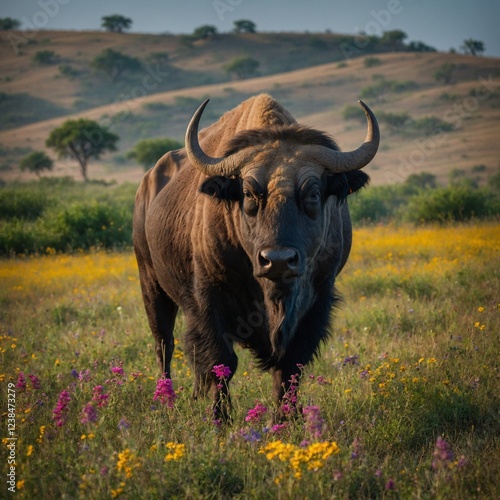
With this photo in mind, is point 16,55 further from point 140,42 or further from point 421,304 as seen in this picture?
point 421,304

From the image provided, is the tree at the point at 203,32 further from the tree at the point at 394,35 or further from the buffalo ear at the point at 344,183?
the buffalo ear at the point at 344,183

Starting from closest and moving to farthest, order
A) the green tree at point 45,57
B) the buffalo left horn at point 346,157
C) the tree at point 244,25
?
the buffalo left horn at point 346,157, the green tree at point 45,57, the tree at point 244,25

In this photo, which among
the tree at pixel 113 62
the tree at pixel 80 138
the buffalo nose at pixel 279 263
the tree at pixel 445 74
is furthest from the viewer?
the tree at pixel 113 62

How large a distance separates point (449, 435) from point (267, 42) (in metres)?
135

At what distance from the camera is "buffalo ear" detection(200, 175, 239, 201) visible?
4773 millimetres

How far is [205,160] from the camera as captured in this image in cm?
488

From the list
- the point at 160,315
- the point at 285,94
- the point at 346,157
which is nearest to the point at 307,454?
the point at 346,157

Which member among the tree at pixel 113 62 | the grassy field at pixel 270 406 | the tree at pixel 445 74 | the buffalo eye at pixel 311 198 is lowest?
the grassy field at pixel 270 406

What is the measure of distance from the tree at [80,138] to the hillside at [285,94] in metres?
3.77

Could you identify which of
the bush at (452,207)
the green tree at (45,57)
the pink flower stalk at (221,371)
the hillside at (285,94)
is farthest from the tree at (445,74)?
the pink flower stalk at (221,371)

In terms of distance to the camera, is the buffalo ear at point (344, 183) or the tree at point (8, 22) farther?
the tree at point (8, 22)

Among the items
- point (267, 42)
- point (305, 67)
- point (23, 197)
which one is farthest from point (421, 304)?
point (267, 42)

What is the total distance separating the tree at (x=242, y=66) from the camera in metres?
96.8

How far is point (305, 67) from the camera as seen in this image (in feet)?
373
